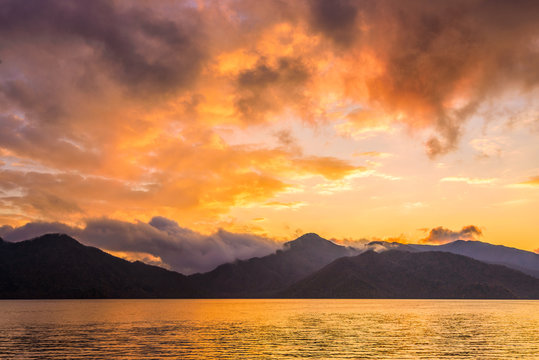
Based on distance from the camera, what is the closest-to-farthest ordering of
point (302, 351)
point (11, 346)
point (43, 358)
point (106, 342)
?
point (43, 358)
point (302, 351)
point (11, 346)
point (106, 342)

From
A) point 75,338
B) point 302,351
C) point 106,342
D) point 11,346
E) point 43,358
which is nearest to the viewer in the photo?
point 43,358

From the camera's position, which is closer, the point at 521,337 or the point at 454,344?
the point at 454,344

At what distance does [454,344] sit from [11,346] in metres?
94.3

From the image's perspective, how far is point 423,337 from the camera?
11262cm

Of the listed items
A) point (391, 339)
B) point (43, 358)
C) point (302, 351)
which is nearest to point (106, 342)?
point (43, 358)

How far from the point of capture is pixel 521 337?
11456cm

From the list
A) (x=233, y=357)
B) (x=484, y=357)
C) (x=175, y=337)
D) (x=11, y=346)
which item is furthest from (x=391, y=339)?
(x=11, y=346)

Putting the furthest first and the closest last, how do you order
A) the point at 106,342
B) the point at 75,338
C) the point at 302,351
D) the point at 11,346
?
1. the point at 75,338
2. the point at 106,342
3. the point at 11,346
4. the point at 302,351

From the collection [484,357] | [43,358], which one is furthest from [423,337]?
[43,358]

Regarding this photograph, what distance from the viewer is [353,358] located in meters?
79.1

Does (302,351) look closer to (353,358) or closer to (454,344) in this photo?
(353,358)

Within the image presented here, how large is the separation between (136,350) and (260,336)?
3825cm

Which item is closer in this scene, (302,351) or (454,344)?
(302,351)

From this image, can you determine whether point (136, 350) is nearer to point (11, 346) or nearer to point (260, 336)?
point (11, 346)
